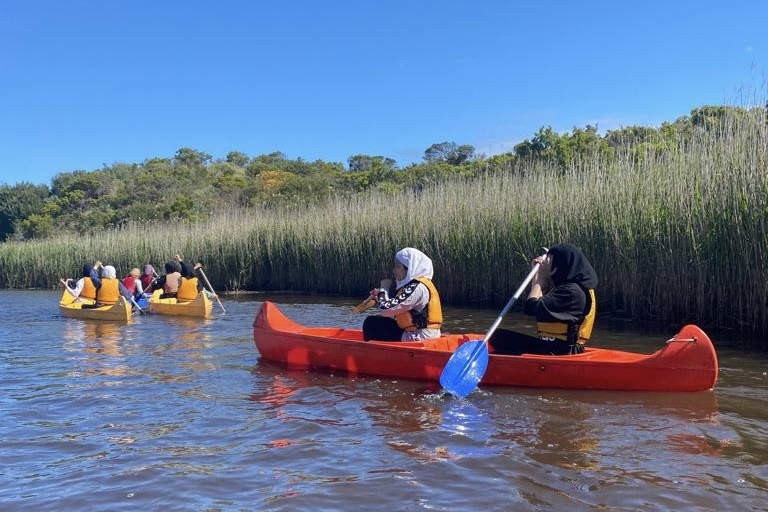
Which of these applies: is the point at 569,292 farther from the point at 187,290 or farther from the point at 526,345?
the point at 187,290

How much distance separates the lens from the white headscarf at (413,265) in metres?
7.32

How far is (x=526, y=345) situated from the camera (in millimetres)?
6879

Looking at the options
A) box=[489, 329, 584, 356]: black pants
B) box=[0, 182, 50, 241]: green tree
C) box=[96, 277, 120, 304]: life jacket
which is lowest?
box=[489, 329, 584, 356]: black pants

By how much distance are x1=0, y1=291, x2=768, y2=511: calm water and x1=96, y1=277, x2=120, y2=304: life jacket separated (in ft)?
20.3

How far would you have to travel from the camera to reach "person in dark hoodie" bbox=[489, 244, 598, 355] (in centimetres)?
633

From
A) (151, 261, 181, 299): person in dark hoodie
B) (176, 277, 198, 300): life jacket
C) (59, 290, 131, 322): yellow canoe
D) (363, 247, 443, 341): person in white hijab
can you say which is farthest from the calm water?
(151, 261, 181, 299): person in dark hoodie

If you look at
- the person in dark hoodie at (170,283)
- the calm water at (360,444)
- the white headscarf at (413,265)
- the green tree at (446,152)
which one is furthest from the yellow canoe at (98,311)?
the green tree at (446,152)

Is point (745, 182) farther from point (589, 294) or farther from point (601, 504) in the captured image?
point (601, 504)

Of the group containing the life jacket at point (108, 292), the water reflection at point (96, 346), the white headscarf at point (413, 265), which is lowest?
the water reflection at point (96, 346)

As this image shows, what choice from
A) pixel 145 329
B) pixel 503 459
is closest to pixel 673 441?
pixel 503 459

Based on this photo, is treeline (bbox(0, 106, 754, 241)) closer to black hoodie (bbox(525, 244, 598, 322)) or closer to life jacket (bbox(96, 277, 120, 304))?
life jacket (bbox(96, 277, 120, 304))

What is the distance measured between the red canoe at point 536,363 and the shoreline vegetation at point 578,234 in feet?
9.47

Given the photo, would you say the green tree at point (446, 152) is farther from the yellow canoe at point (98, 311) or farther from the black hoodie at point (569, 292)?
the black hoodie at point (569, 292)

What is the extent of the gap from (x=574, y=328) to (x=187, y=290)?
35.0 feet
